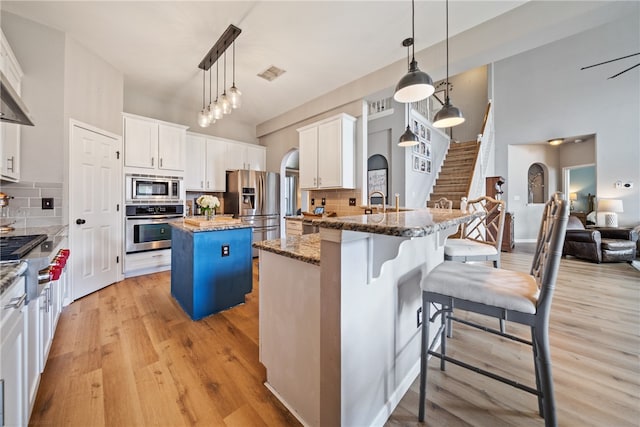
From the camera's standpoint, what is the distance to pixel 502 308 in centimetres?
107

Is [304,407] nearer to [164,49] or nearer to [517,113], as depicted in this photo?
[164,49]

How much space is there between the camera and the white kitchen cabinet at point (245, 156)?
4.89m

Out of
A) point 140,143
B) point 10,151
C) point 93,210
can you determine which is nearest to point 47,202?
point 93,210

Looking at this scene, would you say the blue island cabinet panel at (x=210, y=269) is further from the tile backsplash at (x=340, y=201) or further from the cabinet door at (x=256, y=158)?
the cabinet door at (x=256, y=158)

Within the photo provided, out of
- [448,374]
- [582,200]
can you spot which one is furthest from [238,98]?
[582,200]

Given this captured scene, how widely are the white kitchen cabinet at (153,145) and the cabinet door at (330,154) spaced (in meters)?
2.35

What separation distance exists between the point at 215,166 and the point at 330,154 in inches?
95.2

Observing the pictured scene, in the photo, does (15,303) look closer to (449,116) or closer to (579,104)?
(449,116)

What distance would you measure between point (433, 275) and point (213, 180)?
14.6 ft

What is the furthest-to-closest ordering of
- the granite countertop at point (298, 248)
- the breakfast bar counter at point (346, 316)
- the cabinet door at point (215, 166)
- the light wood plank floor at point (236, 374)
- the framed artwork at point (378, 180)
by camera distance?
the framed artwork at point (378, 180) → the cabinet door at point (215, 166) → the light wood plank floor at point (236, 374) → the granite countertop at point (298, 248) → the breakfast bar counter at point (346, 316)

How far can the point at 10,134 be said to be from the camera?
2148 millimetres

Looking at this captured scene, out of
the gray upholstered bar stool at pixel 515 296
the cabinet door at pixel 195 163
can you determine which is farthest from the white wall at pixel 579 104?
the cabinet door at pixel 195 163

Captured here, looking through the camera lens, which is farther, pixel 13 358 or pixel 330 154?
pixel 330 154

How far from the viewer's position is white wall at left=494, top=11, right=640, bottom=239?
17.0 feet
